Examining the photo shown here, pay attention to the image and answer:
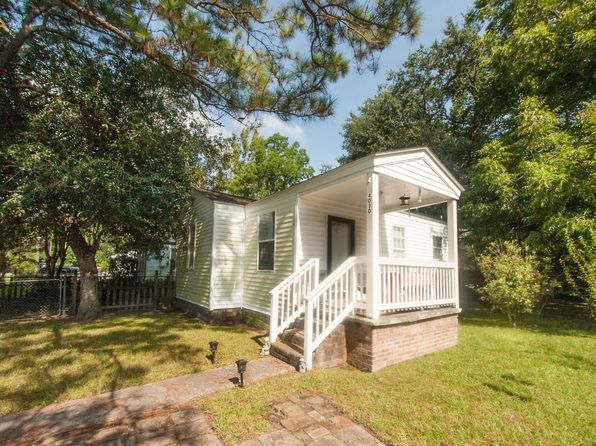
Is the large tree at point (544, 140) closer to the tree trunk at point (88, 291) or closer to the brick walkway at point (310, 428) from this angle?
the brick walkway at point (310, 428)

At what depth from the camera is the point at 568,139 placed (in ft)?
27.7

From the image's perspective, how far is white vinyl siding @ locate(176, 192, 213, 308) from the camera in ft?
27.4

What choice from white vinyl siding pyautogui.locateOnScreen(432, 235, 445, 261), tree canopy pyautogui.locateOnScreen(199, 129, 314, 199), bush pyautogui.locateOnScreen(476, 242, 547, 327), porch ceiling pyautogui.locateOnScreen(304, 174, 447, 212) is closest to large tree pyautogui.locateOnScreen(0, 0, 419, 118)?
porch ceiling pyautogui.locateOnScreen(304, 174, 447, 212)

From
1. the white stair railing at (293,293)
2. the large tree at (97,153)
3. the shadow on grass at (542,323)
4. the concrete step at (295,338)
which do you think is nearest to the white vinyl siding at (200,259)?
the large tree at (97,153)

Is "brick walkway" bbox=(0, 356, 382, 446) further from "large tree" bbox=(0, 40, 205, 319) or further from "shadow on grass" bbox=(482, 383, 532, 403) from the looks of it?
"large tree" bbox=(0, 40, 205, 319)

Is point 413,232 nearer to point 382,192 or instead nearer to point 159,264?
point 382,192

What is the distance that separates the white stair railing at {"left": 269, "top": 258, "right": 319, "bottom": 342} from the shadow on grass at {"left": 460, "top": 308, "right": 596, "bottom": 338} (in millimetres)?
5482

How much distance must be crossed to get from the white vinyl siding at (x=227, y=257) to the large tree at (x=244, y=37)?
123 inches

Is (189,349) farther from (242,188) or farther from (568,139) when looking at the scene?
(242,188)

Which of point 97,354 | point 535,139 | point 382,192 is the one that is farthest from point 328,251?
point 535,139

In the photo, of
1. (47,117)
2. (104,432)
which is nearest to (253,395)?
(104,432)

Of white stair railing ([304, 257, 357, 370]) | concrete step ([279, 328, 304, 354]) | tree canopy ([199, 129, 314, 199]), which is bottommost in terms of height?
concrete step ([279, 328, 304, 354])

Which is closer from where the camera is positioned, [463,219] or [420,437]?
[420,437]

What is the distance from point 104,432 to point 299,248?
450 centimetres
